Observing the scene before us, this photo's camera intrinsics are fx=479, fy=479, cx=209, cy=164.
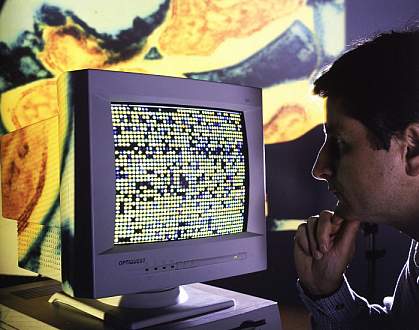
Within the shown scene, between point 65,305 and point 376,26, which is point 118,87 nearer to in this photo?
point 65,305

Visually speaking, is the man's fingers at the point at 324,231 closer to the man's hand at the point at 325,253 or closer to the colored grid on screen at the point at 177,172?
the man's hand at the point at 325,253

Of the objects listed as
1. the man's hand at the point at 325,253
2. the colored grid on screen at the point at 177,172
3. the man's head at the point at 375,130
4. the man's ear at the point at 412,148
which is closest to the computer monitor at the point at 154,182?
the colored grid on screen at the point at 177,172

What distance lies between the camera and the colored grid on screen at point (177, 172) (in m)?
1.01

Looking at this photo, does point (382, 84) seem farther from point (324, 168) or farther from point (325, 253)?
point (325, 253)

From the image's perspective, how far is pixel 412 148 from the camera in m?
0.94

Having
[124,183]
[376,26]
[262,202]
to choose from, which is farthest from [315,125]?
[124,183]

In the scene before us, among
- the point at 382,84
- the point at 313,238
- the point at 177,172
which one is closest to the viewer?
the point at 382,84

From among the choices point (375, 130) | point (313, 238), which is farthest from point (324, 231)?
point (375, 130)

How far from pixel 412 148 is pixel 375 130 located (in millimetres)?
78

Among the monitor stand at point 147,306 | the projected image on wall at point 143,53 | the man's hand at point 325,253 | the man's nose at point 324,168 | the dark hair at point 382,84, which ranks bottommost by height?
the monitor stand at point 147,306

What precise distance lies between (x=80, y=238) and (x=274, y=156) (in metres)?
1.27

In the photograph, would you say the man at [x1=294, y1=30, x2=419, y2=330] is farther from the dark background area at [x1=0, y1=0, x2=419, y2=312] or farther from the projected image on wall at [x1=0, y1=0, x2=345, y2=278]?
the dark background area at [x1=0, y1=0, x2=419, y2=312]

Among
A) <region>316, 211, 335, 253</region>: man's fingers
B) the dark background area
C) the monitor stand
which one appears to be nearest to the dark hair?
<region>316, 211, 335, 253</region>: man's fingers

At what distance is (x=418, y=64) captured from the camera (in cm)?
94
